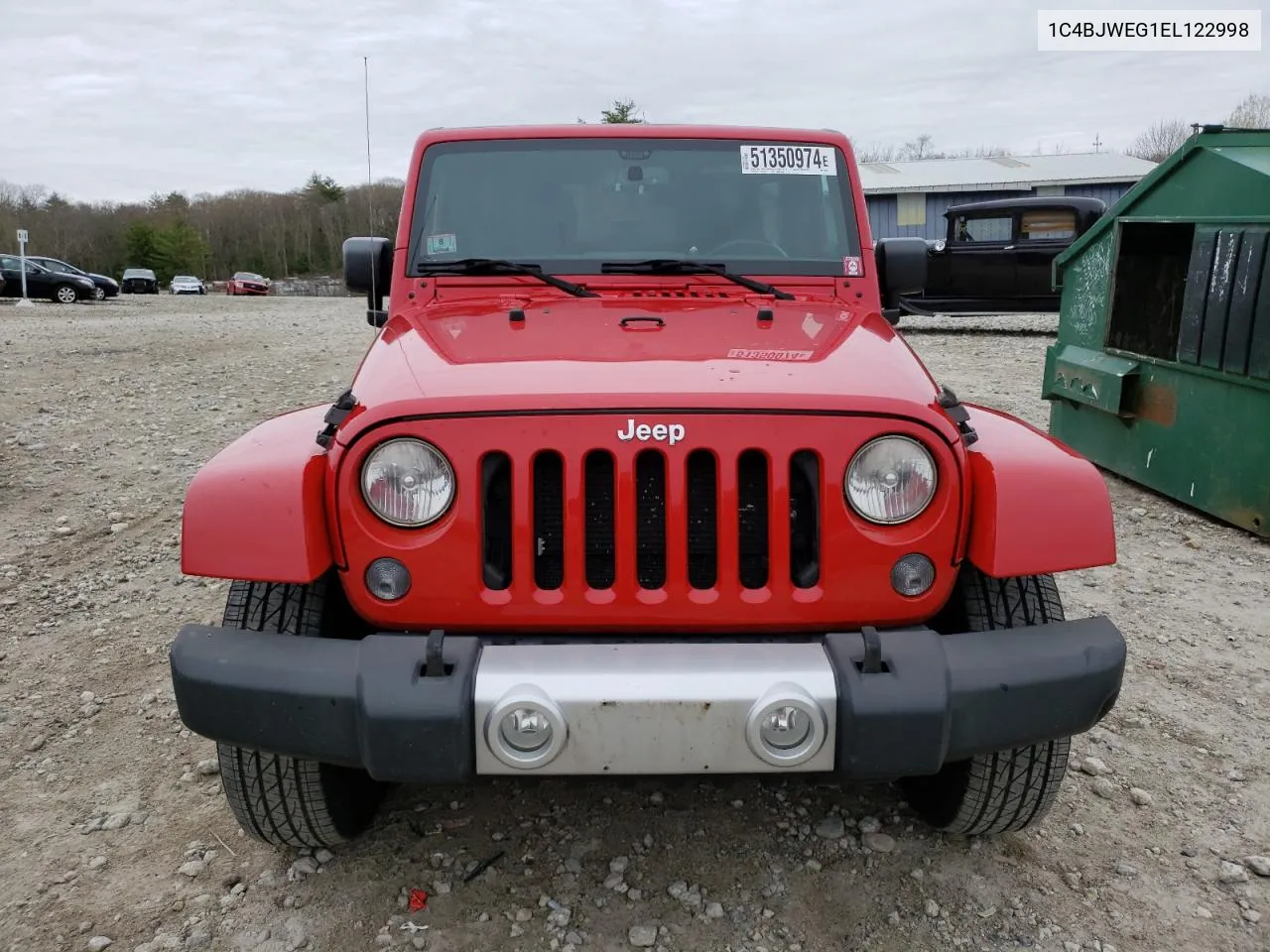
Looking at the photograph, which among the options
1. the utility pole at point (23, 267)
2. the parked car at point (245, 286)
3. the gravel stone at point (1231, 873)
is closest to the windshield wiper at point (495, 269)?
the gravel stone at point (1231, 873)

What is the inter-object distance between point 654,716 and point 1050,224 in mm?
12725

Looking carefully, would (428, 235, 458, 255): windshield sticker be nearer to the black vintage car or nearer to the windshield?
the windshield

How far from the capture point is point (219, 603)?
4.23m

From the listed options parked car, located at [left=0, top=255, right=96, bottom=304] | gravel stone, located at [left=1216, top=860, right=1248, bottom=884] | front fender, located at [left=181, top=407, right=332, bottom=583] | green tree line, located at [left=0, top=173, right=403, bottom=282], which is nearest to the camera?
front fender, located at [left=181, top=407, right=332, bottom=583]

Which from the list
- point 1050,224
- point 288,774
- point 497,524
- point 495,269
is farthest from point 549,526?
point 1050,224

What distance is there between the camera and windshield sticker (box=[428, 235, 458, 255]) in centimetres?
332

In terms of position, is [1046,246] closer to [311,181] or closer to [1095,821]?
[1095,821]

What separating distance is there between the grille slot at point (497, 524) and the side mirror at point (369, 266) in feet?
5.12

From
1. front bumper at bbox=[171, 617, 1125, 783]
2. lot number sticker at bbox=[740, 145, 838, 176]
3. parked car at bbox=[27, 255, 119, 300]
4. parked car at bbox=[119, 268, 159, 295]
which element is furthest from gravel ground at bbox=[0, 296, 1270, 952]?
parked car at bbox=[119, 268, 159, 295]

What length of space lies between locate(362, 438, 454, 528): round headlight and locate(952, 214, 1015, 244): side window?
12.6 meters

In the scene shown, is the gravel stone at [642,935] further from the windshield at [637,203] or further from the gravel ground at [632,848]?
the windshield at [637,203]

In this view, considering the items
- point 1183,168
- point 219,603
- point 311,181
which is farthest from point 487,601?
point 311,181

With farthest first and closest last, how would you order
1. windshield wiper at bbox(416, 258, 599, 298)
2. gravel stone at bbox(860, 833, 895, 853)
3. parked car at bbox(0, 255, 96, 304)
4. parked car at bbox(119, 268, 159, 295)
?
parked car at bbox(119, 268, 159, 295) < parked car at bbox(0, 255, 96, 304) < windshield wiper at bbox(416, 258, 599, 298) < gravel stone at bbox(860, 833, 895, 853)

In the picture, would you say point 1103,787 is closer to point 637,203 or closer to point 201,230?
point 637,203
